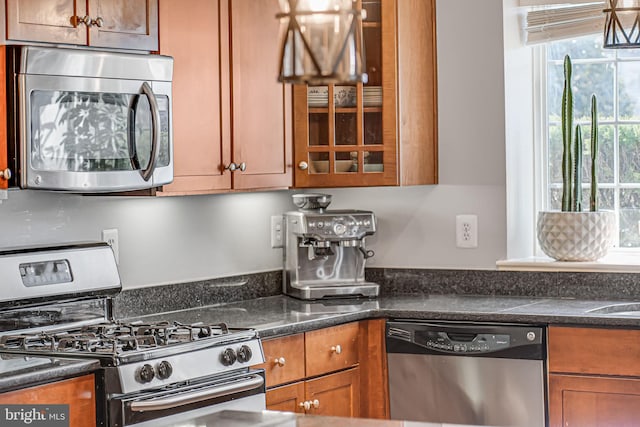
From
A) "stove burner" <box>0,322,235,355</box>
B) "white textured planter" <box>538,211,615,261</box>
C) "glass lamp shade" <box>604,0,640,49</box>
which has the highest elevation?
"glass lamp shade" <box>604,0,640,49</box>

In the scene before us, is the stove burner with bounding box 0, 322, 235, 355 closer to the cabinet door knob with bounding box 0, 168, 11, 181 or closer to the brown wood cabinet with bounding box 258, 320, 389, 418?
the brown wood cabinet with bounding box 258, 320, 389, 418

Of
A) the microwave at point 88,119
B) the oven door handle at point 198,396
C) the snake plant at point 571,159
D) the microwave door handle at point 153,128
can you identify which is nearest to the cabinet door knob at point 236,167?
the microwave at point 88,119

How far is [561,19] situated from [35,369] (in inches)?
98.7

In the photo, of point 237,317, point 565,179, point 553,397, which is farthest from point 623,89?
point 237,317

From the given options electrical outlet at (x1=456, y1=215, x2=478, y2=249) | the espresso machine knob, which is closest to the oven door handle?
the espresso machine knob

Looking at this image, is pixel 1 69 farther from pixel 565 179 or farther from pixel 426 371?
pixel 565 179

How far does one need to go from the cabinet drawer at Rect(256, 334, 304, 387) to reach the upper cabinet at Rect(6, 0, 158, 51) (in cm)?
103

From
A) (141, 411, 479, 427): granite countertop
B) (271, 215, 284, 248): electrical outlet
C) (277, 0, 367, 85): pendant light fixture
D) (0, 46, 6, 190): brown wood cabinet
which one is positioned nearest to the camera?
(277, 0, 367, 85): pendant light fixture

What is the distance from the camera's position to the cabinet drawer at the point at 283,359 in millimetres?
3352

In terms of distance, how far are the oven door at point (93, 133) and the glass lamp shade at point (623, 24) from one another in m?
1.38

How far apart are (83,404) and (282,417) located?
3.03 feet

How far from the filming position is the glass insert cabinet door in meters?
3.95

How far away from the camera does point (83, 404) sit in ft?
8.95

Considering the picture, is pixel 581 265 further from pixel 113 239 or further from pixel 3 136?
pixel 3 136
